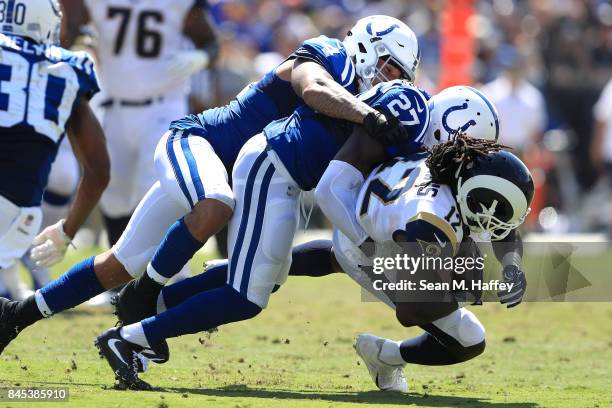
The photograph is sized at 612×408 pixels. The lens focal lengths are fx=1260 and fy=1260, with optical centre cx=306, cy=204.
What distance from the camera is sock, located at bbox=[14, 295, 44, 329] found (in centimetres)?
561

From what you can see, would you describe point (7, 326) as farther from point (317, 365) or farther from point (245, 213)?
point (317, 365)

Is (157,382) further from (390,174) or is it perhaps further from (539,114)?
(539,114)

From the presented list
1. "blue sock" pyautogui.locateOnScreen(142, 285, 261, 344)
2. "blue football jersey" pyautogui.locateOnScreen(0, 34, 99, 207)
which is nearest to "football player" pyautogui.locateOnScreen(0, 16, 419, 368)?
"blue sock" pyautogui.locateOnScreen(142, 285, 261, 344)

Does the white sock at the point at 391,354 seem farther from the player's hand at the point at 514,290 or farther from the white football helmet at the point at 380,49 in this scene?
the white football helmet at the point at 380,49

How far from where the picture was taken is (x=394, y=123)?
5305mm

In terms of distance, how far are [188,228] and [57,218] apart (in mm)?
3294

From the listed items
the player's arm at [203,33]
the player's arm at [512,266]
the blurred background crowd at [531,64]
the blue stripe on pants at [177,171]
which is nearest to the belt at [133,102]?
the player's arm at [203,33]

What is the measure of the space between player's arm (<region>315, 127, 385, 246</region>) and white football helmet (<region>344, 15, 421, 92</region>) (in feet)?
1.75

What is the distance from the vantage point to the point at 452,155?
5.20 m

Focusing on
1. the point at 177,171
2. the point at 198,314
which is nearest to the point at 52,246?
the point at 177,171

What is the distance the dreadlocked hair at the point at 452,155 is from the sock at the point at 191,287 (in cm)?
121

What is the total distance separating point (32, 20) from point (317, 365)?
2.23m

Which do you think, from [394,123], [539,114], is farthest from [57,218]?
[539,114]

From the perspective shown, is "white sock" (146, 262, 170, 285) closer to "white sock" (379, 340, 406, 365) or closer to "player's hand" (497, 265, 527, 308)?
"white sock" (379, 340, 406, 365)
